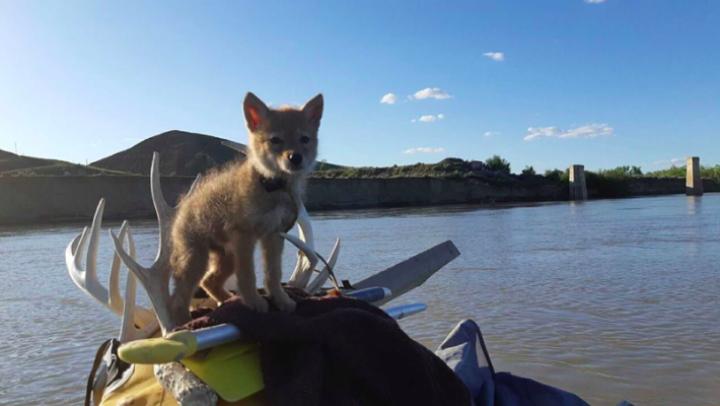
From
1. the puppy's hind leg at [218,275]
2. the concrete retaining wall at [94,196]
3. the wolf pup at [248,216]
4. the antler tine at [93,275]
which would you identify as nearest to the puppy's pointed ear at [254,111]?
the wolf pup at [248,216]

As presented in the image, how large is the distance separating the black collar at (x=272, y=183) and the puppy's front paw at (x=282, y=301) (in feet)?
1.28

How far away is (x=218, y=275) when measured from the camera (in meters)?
2.60

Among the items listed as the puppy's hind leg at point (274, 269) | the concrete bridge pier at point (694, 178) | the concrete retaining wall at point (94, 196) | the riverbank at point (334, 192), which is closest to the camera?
the puppy's hind leg at point (274, 269)

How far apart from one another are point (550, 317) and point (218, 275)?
4.99 meters

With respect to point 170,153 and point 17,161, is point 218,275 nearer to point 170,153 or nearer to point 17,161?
point 170,153

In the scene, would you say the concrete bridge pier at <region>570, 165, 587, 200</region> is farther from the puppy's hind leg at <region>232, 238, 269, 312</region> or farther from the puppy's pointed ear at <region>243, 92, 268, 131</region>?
the puppy's hind leg at <region>232, 238, 269, 312</region>

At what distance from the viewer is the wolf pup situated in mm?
2307

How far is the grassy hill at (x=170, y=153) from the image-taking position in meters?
60.6

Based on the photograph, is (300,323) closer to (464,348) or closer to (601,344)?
(464,348)

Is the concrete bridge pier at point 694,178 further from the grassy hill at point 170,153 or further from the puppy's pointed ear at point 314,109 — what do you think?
the puppy's pointed ear at point 314,109

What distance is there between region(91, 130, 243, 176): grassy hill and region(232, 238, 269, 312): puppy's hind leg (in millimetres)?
54144

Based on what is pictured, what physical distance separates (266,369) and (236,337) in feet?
0.41

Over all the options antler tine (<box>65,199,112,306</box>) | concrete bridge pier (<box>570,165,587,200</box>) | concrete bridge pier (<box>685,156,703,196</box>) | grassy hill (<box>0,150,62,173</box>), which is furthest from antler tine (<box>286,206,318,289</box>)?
grassy hill (<box>0,150,62,173</box>)

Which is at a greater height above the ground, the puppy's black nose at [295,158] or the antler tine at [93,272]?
the puppy's black nose at [295,158]
